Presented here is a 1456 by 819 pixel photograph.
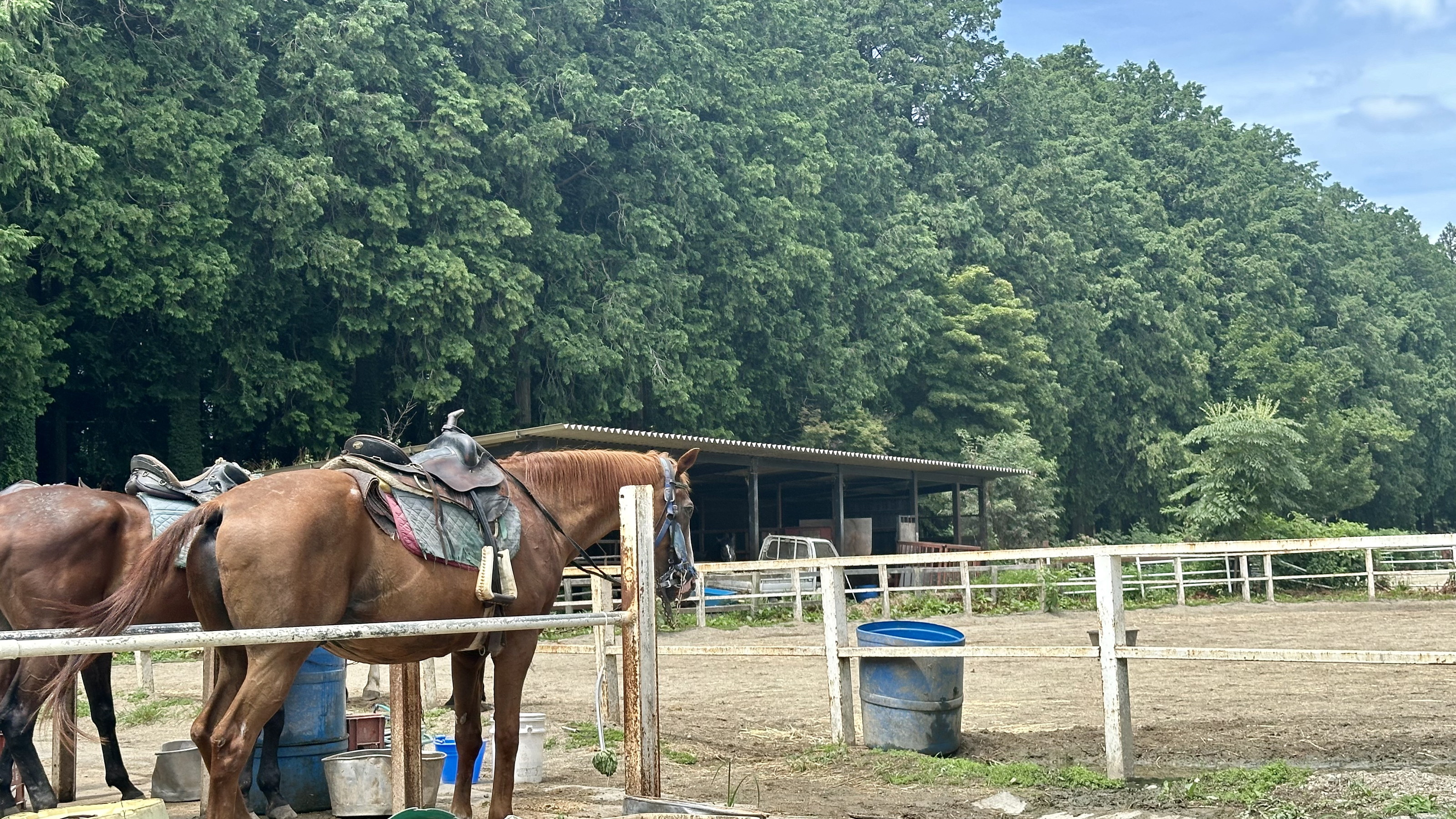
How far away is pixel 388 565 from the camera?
511 centimetres

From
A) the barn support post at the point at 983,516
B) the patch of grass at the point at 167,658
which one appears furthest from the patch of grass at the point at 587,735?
the barn support post at the point at 983,516

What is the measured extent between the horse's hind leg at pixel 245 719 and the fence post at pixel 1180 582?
21405 mm

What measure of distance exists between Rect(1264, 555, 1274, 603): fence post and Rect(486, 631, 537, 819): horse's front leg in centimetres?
2025

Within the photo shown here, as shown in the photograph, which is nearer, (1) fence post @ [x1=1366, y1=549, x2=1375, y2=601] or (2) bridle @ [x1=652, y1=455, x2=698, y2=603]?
(2) bridle @ [x1=652, y1=455, x2=698, y2=603]

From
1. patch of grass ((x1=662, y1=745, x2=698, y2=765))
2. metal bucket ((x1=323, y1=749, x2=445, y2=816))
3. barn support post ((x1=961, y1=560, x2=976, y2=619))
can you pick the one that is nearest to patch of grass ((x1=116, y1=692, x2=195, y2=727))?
patch of grass ((x1=662, y1=745, x2=698, y2=765))

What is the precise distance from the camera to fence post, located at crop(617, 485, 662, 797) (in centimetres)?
491

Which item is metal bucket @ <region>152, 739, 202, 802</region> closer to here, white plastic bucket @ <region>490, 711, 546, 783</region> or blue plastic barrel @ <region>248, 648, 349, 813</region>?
blue plastic barrel @ <region>248, 648, 349, 813</region>

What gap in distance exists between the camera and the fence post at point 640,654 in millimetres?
4910

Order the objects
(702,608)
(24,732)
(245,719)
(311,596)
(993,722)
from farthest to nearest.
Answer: (702,608) < (993,722) < (24,732) < (311,596) < (245,719)

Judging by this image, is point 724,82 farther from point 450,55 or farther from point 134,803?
point 134,803

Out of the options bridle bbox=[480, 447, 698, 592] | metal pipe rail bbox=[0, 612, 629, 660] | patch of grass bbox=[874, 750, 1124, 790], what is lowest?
patch of grass bbox=[874, 750, 1124, 790]

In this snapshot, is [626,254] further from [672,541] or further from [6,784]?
[6,784]

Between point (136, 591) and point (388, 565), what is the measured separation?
100 cm

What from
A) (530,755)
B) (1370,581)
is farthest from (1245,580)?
(530,755)
